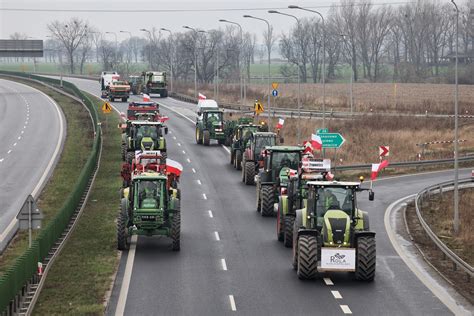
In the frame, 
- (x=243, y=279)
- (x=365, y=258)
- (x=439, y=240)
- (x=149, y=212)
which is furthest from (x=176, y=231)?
(x=439, y=240)

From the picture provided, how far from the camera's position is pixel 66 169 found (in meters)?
55.8

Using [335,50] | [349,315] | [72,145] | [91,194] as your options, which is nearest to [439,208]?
[91,194]

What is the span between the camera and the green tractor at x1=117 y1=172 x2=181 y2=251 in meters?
31.3

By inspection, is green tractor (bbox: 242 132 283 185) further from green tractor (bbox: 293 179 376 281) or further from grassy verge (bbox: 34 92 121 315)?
green tractor (bbox: 293 179 376 281)

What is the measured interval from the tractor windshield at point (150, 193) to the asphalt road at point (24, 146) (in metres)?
5.90

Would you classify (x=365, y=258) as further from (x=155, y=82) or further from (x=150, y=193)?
(x=155, y=82)

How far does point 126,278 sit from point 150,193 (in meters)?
4.75

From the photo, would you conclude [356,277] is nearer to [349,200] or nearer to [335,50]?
[349,200]

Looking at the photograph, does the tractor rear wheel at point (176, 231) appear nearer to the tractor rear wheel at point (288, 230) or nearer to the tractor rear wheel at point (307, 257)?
the tractor rear wheel at point (288, 230)

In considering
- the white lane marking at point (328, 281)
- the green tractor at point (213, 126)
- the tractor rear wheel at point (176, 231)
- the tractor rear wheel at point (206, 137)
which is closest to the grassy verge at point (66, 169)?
the tractor rear wheel at point (176, 231)

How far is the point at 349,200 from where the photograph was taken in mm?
27188

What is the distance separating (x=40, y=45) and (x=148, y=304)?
130378 millimetres

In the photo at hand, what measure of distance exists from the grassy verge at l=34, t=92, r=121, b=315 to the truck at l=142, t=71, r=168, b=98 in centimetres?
6799

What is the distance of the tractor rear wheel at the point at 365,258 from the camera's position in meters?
26.1
